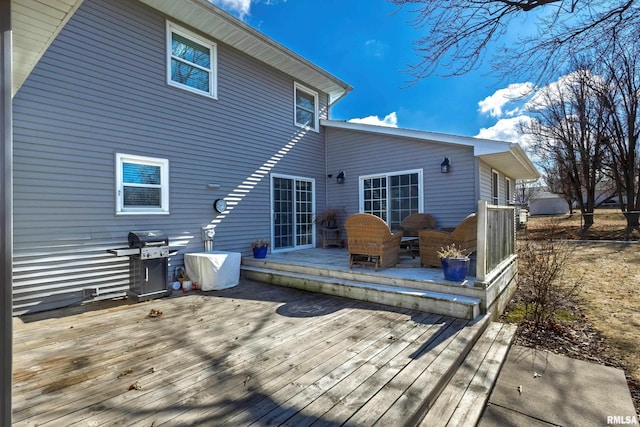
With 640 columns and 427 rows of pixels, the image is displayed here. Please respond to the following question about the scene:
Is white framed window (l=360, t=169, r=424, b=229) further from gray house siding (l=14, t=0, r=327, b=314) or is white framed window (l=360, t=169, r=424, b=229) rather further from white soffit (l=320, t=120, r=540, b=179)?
gray house siding (l=14, t=0, r=327, b=314)

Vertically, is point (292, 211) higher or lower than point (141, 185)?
lower

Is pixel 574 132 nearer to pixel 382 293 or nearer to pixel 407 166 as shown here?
pixel 407 166

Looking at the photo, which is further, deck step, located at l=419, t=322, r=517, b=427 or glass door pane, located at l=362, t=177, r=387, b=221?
glass door pane, located at l=362, t=177, r=387, b=221

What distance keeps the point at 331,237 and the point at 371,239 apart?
138 inches

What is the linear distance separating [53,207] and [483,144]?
7305 mm

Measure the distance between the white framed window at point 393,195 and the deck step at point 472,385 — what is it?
4.26 m

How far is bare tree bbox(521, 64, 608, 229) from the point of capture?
1380 cm

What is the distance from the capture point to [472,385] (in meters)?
2.39

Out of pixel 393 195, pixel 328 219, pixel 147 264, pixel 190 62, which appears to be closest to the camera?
pixel 147 264

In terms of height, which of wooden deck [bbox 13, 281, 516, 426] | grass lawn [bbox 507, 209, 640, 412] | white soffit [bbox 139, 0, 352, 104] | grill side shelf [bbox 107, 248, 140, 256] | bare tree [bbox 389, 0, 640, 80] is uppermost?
white soffit [bbox 139, 0, 352, 104]

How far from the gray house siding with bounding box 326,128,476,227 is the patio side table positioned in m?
0.63

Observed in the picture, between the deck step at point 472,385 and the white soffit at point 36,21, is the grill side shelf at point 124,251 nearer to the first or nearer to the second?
the white soffit at point 36,21

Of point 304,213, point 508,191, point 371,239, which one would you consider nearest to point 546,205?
point 508,191

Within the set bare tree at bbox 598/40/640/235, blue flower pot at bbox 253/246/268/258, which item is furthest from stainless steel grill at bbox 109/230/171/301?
bare tree at bbox 598/40/640/235
